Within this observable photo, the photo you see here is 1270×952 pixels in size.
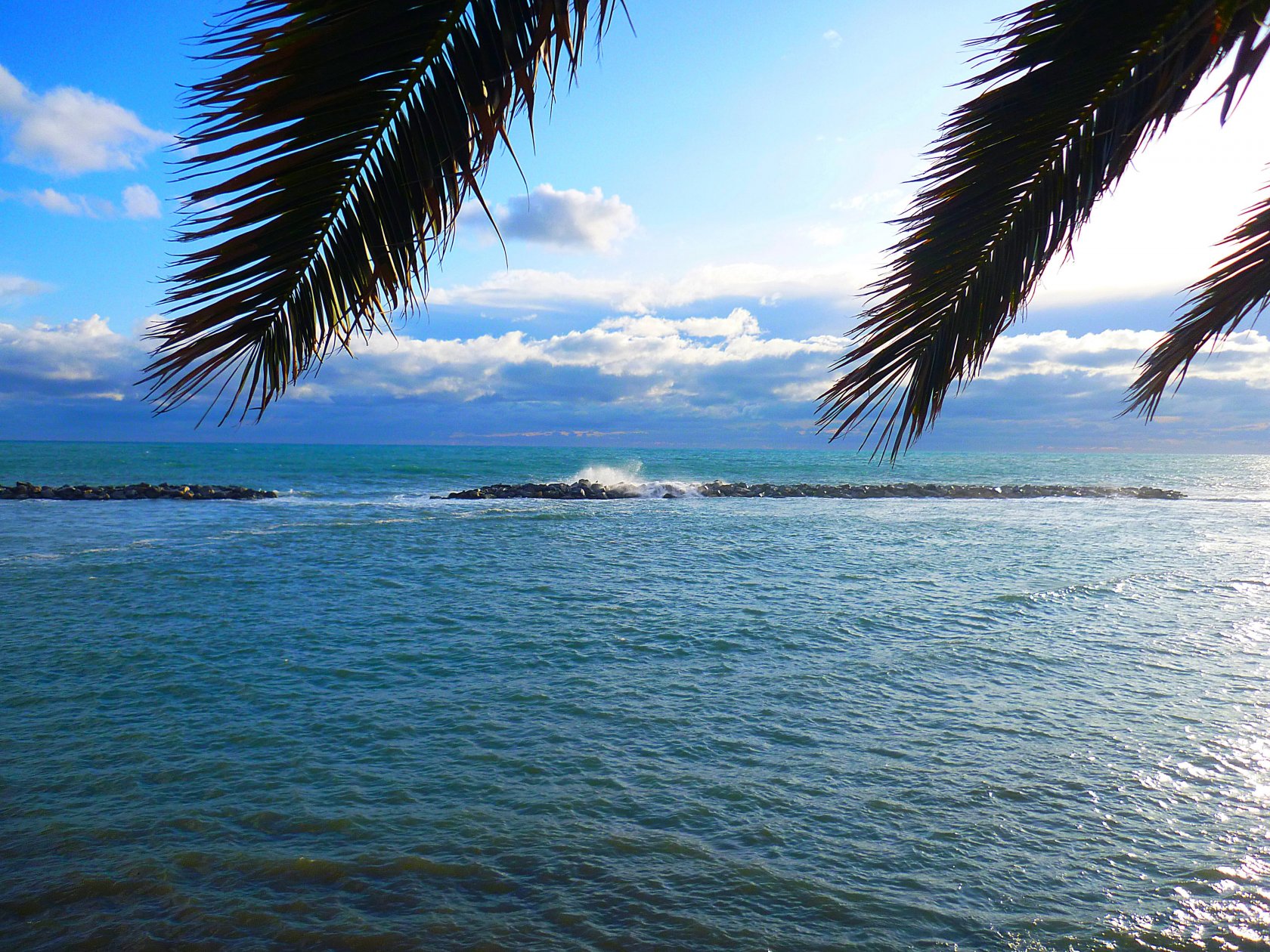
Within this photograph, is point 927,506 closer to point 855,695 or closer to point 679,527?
point 679,527

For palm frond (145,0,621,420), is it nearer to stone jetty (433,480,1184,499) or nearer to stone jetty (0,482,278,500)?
stone jetty (433,480,1184,499)

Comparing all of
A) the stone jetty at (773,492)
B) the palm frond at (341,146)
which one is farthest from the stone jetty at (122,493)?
the palm frond at (341,146)

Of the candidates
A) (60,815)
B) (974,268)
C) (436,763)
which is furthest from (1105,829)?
(60,815)

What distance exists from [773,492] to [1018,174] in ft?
129

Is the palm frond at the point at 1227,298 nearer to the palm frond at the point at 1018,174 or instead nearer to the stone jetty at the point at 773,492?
the palm frond at the point at 1018,174

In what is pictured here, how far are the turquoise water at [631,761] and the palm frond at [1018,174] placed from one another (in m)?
3.67

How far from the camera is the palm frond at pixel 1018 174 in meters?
2.37

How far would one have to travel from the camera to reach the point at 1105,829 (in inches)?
227

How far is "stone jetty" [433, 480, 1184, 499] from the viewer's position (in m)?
38.2

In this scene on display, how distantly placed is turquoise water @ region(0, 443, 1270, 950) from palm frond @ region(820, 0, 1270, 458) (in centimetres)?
367

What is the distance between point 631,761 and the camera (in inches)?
275

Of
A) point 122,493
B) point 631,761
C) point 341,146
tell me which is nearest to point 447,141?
point 341,146

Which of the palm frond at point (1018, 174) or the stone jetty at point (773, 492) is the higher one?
the palm frond at point (1018, 174)

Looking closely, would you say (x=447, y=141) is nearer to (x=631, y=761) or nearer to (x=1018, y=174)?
(x=1018, y=174)
